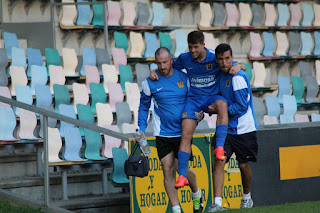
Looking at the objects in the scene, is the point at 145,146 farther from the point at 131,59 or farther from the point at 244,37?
the point at 244,37

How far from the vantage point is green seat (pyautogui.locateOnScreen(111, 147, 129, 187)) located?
675 cm

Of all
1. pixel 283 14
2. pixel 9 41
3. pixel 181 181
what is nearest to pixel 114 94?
pixel 9 41

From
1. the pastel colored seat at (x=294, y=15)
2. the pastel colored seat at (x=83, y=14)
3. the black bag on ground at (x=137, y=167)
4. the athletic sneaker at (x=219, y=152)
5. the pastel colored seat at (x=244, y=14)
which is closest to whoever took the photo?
the athletic sneaker at (x=219, y=152)

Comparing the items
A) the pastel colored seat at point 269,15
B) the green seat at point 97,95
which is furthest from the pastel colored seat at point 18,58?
the pastel colored seat at point 269,15

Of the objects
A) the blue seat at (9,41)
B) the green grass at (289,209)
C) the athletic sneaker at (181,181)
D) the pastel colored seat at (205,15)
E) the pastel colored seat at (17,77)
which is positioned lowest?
the green grass at (289,209)

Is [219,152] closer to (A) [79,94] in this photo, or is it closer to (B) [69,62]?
(A) [79,94]

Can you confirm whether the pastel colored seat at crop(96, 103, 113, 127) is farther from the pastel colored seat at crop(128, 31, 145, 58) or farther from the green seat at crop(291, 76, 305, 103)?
the green seat at crop(291, 76, 305, 103)

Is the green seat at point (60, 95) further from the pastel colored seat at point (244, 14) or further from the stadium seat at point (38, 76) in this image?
the pastel colored seat at point (244, 14)

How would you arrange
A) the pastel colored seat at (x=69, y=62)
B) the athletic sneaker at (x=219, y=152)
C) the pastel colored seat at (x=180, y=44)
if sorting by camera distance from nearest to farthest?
the athletic sneaker at (x=219, y=152), the pastel colored seat at (x=69, y=62), the pastel colored seat at (x=180, y=44)

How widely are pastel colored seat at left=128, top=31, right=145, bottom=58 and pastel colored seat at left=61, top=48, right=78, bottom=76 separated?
1.41 m

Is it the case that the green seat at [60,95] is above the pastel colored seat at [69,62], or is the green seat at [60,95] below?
below

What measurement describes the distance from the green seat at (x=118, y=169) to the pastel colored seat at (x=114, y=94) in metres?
2.78

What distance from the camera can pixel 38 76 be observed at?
9.16 metres

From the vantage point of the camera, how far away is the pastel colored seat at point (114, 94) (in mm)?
9578
